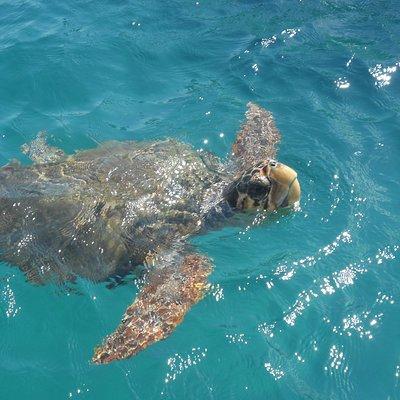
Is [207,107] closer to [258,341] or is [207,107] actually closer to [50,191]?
[50,191]

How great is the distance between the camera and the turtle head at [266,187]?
214 inches

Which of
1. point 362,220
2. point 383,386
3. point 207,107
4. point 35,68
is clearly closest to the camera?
point 383,386

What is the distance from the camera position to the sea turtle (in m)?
5.51

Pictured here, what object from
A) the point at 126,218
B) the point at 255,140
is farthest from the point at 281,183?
the point at 255,140

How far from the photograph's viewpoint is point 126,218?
5.64 metres

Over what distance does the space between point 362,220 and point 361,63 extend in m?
4.34

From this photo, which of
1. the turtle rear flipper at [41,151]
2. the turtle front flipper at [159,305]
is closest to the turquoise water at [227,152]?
the turtle rear flipper at [41,151]

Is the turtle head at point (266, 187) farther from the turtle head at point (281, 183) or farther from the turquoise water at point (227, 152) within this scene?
the turquoise water at point (227, 152)

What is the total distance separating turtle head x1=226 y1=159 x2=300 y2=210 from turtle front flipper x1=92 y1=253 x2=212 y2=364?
82cm

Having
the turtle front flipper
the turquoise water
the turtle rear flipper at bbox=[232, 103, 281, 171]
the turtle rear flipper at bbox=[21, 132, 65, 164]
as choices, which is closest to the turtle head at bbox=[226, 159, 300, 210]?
the turquoise water

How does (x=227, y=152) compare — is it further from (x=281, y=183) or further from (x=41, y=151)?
(x=41, y=151)

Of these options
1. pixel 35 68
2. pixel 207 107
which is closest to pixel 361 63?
pixel 207 107

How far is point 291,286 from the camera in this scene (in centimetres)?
574

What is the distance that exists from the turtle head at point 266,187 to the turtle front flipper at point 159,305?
2.71ft
